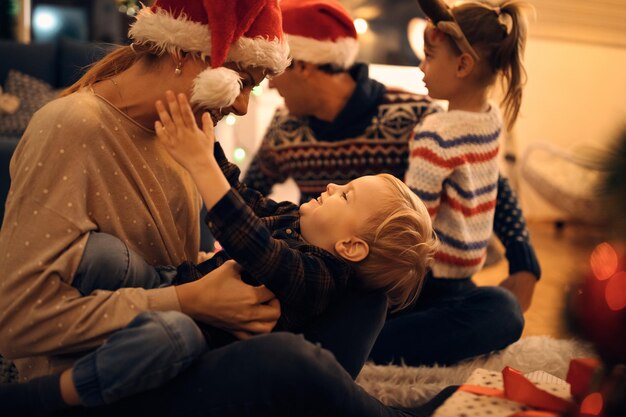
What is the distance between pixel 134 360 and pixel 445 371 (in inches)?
37.7

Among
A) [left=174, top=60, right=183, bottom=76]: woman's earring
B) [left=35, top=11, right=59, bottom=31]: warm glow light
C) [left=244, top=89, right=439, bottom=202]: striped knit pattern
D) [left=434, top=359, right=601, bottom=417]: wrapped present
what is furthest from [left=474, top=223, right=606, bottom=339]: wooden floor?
[left=35, top=11, right=59, bottom=31]: warm glow light

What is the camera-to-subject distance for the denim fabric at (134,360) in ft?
3.10

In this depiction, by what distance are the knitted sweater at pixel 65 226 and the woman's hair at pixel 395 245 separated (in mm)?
374

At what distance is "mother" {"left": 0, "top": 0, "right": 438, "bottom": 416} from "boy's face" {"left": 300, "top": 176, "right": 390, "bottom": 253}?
0.44 ft

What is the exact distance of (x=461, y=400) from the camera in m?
1.17

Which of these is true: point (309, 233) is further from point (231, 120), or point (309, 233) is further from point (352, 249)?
point (231, 120)

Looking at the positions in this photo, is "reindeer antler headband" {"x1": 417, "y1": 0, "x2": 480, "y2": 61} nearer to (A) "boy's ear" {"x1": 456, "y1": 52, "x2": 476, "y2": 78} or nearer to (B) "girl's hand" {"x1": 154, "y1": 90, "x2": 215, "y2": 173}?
(A) "boy's ear" {"x1": 456, "y1": 52, "x2": 476, "y2": 78}

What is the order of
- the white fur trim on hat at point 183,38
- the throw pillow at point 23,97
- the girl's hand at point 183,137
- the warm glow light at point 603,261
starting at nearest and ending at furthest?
the warm glow light at point 603,261 → the girl's hand at point 183,137 → the white fur trim on hat at point 183,38 → the throw pillow at point 23,97

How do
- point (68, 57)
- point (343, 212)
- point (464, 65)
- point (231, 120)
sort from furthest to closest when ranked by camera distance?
1. point (68, 57)
2. point (231, 120)
3. point (464, 65)
4. point (343, 212)

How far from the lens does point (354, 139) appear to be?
2070 millimetres

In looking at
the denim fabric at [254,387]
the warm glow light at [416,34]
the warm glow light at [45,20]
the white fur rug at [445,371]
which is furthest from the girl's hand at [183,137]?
the warm glow light at [45,20]

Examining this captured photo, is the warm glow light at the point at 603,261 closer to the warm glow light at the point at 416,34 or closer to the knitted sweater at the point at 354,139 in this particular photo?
the knitted sweater at the point at 354,139

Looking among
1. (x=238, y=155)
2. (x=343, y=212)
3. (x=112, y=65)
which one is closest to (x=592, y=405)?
(x=343, y=212)

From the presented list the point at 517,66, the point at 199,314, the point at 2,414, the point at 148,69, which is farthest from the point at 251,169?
the point at 2,414
